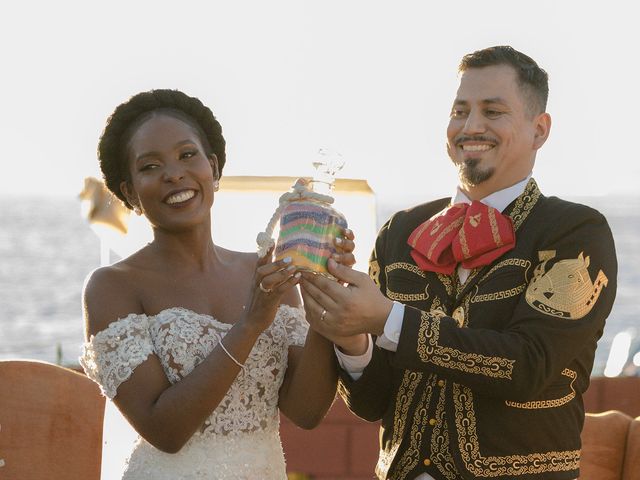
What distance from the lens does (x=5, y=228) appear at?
52406mm

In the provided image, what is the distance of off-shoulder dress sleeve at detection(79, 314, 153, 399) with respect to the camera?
3.26 metres

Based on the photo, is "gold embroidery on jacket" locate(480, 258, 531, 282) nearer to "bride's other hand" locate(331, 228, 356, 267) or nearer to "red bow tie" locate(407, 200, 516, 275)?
"red bow tie" locate(407, 200, 516, 275)

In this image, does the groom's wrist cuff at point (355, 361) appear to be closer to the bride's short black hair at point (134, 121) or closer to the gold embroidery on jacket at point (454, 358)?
the gold embroidery on jacket at point (454, 358)

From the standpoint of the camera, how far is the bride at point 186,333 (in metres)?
3.22

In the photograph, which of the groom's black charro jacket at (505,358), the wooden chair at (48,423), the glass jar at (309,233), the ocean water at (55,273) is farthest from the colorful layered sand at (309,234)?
the ocean water at (55,273)

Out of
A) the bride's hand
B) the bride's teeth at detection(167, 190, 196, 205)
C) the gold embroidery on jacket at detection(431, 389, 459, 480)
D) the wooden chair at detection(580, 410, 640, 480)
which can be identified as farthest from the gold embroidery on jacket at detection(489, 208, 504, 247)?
the wooden chair at detection(580, 410, 640, 480)

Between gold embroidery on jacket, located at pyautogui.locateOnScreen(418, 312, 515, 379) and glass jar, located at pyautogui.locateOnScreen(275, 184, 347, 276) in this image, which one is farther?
gold embroidery on jacket, located at pyautogui.locateOnScreen(418, 312, 515, 379)

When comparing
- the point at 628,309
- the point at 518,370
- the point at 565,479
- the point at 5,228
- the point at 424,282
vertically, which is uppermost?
the point at 5,228

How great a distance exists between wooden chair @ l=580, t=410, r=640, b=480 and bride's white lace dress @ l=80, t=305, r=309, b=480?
136 cm

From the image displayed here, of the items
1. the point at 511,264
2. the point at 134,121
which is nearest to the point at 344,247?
the point at 511,264

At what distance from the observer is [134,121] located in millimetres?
3461

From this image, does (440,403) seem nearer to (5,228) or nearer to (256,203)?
(256,203)

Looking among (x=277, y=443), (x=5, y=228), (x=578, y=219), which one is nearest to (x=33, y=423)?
(x=277, y=443)

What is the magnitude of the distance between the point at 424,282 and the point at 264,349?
488 mm
